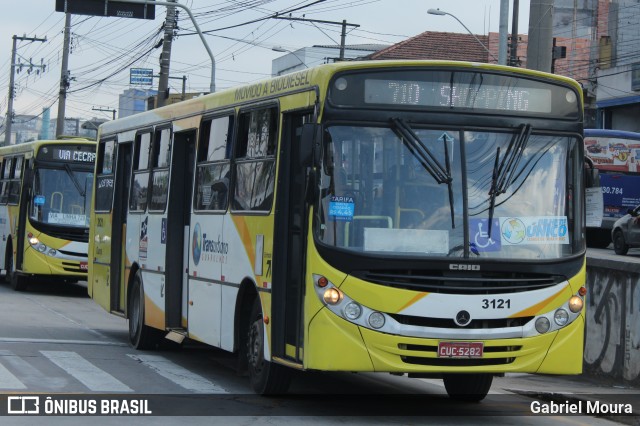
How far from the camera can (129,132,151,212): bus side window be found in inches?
620

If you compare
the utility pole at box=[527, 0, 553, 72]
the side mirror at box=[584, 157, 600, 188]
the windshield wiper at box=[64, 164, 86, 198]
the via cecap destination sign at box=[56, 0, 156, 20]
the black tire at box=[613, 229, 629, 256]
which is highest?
the via cecap destination sign at box=[56, 0, 156, 20]

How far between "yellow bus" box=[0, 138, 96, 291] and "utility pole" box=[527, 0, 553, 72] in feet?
38.5

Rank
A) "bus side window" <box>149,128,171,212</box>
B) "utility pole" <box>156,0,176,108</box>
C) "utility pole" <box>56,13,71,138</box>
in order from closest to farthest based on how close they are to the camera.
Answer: "bus side window" <box>149,128,171,212</box> < "utility pole" <box>156,0,176,108</box> < "utility pole" <box>56,13,71,138</box>

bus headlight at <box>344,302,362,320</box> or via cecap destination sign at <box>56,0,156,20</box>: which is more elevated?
via cecap destination sign at <box>56,0,156,20</box>

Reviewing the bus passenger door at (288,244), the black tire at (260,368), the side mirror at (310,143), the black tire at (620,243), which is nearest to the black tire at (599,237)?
the black tire at (620,243)

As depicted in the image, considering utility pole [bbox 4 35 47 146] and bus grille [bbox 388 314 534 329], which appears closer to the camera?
bus grille [bbox 388 314 534 329]

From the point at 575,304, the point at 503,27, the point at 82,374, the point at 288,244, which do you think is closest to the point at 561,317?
the point at 575,304

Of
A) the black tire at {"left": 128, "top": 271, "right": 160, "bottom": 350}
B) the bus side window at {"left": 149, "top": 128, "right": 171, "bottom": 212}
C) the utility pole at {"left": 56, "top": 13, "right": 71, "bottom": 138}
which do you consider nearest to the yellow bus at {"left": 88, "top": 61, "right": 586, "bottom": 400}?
the bus side window at {"left": 149, "top": 128, "right": 171, "bottom": 212}

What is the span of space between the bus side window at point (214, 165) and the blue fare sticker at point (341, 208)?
8.80 feet

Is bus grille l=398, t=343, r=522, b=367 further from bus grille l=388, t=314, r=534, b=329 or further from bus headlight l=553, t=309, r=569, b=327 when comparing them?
bus headlight l=553, t=309, r=569, b=327

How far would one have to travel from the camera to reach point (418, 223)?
9.87 meters

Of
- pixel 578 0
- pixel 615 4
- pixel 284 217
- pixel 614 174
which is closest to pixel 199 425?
pixel 284 217

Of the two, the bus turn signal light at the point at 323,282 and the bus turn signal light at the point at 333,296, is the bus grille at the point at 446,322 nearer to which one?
the bus turn signal light at the point at 333,296

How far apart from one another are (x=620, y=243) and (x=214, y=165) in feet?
59.1
